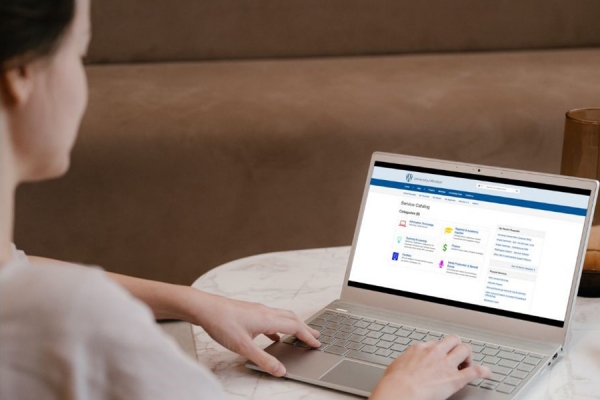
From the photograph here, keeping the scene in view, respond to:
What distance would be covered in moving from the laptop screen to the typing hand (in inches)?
7.1

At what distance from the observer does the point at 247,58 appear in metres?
2.93

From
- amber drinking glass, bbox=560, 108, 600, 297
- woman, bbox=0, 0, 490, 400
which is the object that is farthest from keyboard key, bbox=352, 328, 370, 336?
woman, bbox=0, 0, 490, 400

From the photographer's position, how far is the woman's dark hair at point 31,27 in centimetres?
65

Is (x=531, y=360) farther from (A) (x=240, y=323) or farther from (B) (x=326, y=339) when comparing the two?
(A) (x=240, y=323)

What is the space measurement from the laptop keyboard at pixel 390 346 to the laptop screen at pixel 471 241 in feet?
0.23

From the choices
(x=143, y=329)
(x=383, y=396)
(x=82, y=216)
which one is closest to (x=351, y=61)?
(x=82, y=216)

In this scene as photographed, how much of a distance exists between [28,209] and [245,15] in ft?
2.97

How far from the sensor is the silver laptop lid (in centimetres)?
125

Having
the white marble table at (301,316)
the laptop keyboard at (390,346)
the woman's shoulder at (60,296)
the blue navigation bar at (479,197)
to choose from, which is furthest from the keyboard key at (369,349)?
the woman's shoulder at (60,296)

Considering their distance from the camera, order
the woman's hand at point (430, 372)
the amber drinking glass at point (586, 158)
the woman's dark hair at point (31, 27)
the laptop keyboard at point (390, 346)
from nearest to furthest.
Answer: the woman's dark hair at point (31, 27) → the woman's hand at point (430, 372) → the laptop keyboard at point (390, 346) → the amber drinking glass at point (586, 158)

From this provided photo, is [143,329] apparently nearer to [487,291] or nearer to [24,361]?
[24,361]

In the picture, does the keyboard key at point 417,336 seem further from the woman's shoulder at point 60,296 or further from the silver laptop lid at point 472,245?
the woman's shoulder at point 60,296

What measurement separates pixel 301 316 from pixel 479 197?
31cm

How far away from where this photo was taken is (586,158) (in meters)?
1.40
